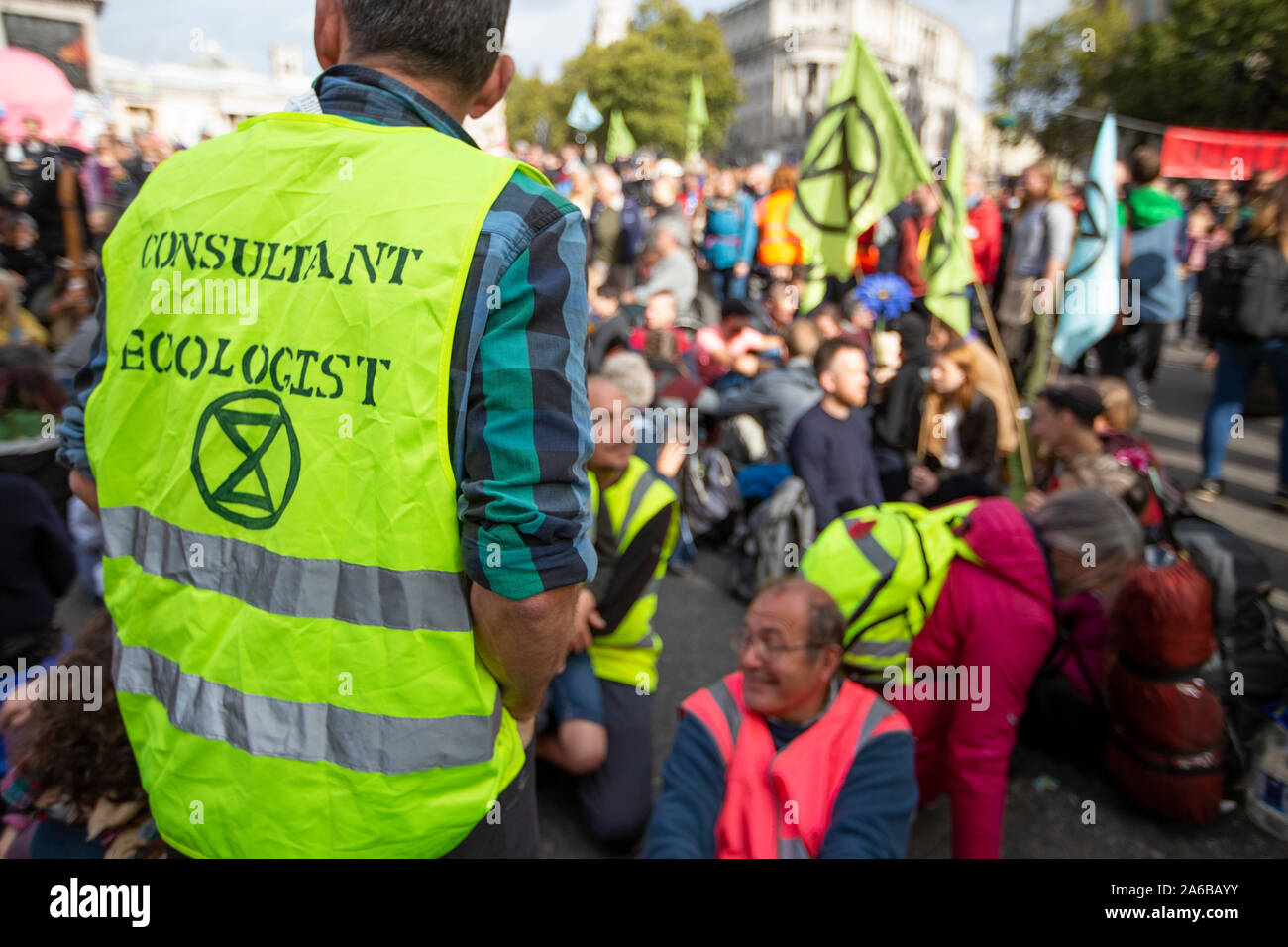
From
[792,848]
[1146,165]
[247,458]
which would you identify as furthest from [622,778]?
[1146,165]

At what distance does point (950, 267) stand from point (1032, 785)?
307 centimetres

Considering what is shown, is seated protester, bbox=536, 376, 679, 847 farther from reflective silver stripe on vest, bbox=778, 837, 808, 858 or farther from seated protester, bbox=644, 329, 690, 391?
seated protester, bbox=644, 329, 690, 391

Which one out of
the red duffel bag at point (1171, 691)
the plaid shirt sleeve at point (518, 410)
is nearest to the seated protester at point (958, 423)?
the red duffel bag at point (1171, 691)

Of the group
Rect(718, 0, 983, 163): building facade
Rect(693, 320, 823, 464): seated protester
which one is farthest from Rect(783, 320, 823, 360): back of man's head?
Rect(718, 0, 983, 163): building facade

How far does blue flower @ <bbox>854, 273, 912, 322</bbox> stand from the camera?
6.64 meters

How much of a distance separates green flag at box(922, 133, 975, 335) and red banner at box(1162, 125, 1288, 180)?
41.3 ft

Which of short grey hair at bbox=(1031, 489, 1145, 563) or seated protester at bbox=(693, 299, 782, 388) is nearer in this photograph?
short grey hair at bbox=(1031, 489, 1145, 563)

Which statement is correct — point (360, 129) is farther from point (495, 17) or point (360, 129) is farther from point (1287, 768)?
point (1287, 768)

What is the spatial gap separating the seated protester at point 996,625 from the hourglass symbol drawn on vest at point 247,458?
2152 millimetres

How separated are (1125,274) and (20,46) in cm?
1935

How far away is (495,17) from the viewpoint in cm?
114

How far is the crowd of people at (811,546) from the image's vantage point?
6.86ft

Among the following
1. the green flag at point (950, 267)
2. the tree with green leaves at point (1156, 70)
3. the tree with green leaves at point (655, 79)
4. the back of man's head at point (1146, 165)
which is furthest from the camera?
the tree with green leaves at point (655, 79)

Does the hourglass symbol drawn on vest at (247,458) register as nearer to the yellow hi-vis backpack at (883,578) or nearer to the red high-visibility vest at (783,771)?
the red high-visibility vest at (783,771)
